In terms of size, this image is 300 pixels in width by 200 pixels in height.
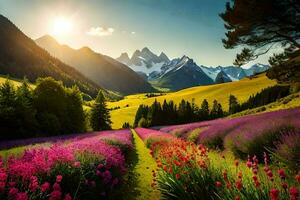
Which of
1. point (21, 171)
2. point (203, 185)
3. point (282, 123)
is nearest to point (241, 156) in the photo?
point (282, 123)

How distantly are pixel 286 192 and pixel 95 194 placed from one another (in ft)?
15.9

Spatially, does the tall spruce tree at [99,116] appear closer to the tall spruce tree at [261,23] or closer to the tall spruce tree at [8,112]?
the tall spruce tree at [8,112]

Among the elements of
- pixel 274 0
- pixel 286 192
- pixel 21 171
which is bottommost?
pixel 286 192

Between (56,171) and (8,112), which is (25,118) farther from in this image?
(56,171)

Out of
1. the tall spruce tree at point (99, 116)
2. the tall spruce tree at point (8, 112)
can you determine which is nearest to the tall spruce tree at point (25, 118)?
the tall spruce tree at point (8, 112)

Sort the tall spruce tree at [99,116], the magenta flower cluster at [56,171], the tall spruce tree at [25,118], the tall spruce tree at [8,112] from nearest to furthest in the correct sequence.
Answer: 1. the magenta flower cluster at [56,171]
2. the tall spruce tree at [8,112]
3. the tall spruce tree at [25,118]
4. the tall spruce tree at [99,116]

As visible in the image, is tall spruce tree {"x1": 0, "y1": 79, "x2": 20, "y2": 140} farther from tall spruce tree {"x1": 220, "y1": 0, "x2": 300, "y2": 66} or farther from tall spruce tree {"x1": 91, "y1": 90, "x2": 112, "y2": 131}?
tall spruce tree {"x1": 91, "y1": 90, "x2": 112, "y2": 131}

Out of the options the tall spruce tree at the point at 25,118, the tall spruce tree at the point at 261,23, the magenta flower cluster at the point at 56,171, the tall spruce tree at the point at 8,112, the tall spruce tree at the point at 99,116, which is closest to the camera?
the magenta flower cluster at the point at 56,171

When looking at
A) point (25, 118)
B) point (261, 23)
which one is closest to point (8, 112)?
point (25, 118)

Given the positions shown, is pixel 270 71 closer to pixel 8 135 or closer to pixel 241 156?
pixel 241 156

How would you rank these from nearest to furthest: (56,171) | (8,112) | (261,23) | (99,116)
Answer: (56,171)
(261,23)
(8,112)
(99,116)

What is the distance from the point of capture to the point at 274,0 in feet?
52.8

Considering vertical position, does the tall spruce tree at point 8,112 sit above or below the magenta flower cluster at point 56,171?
above

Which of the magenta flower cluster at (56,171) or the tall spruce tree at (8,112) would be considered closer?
the magenta flower cluster at (56,171)
